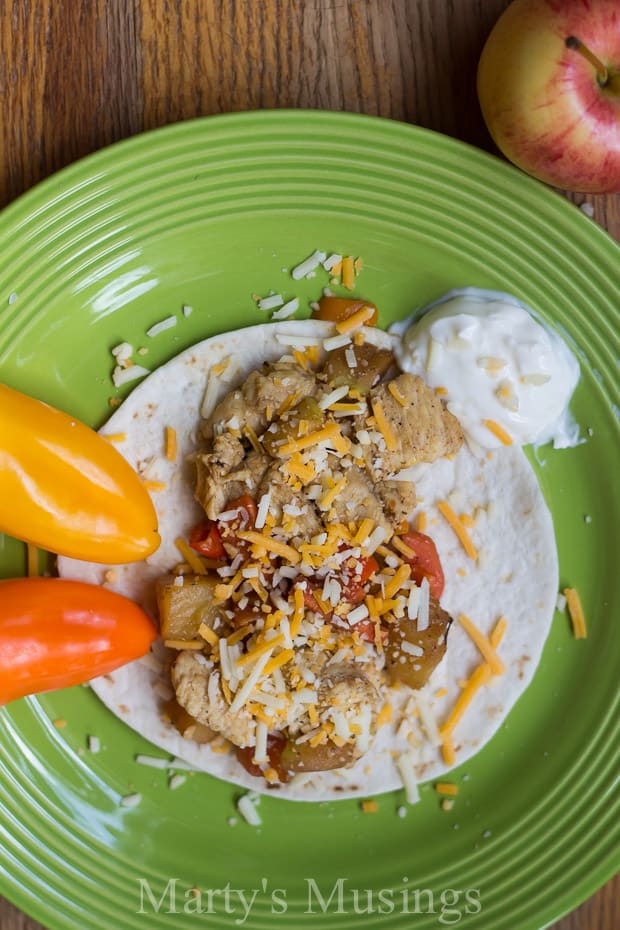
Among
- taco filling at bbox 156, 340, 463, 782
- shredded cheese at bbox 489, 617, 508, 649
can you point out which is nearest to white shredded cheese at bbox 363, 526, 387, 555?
taco filling at bbox 156, 340, 463, 782

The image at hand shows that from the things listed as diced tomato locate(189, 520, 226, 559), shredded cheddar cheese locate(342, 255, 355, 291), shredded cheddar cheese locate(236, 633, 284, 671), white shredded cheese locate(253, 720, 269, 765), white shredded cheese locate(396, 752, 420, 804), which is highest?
shredded cheddar cheese locate(342, 255, 355, 291)

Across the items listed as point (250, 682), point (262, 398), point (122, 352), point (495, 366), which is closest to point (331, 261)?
point (262, 398)

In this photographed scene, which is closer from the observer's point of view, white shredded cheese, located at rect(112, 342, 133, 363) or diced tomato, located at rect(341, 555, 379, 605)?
diced tomato, located at rect(341, 555, 379, 605)

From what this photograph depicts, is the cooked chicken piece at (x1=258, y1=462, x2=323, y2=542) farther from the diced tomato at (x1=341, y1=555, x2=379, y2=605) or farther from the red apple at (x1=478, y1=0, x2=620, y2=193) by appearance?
the red apple at (x1=478, y1=0, x2=620, y2=193)

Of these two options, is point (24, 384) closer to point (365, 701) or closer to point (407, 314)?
point (407, 314)

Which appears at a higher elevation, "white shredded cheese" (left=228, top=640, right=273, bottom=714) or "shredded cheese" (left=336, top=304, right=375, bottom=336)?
"shredded cheese" (left=336, top=304, right=375, bottom=336)

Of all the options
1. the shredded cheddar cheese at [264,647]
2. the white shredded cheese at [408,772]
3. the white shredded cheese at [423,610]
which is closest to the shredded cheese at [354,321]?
the white shredded cheese at [423,610]
